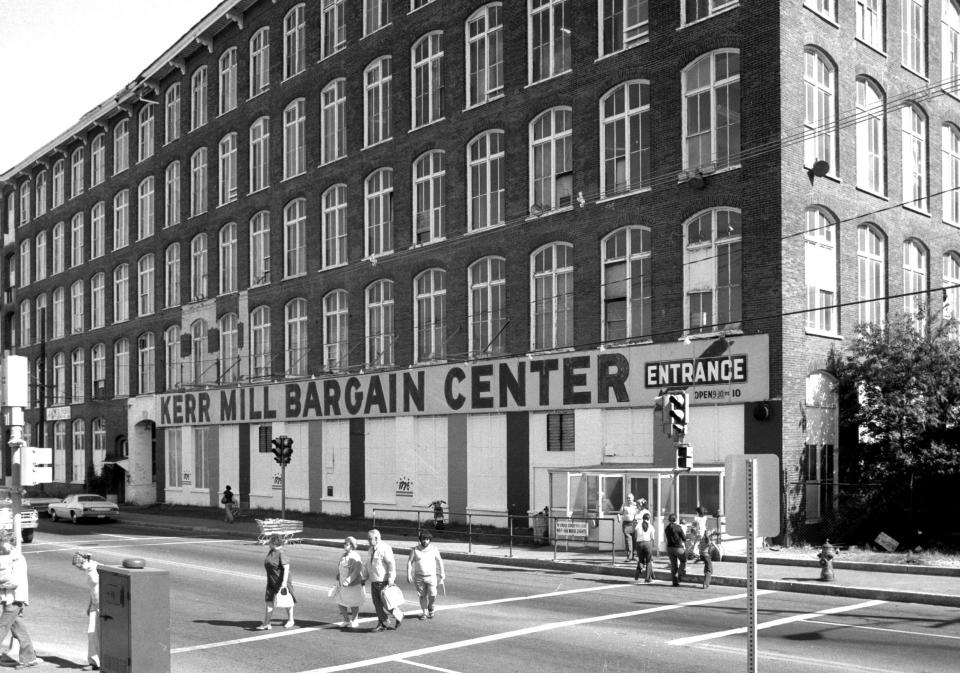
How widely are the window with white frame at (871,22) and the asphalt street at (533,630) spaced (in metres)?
19.6

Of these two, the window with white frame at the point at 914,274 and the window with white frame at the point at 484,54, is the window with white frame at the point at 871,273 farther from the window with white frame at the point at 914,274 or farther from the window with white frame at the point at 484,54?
the window with white frame at the point at 484,54

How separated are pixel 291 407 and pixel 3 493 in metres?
14.6

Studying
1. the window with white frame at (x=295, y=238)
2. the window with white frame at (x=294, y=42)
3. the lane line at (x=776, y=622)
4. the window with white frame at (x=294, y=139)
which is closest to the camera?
the lane line at (x=776, y=622)

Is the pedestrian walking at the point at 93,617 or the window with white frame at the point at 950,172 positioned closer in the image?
the pedestrian walking at the point at 93,617

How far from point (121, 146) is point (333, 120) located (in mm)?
24622

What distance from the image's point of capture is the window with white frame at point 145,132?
2490 inches

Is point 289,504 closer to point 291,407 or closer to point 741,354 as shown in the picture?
point 291,407

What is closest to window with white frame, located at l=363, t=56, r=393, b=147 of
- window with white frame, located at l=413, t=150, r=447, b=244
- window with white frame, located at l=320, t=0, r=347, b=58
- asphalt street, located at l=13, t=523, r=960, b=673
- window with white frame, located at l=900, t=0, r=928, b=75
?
window with white frame, located at l=320, t=0, r=347, b=58

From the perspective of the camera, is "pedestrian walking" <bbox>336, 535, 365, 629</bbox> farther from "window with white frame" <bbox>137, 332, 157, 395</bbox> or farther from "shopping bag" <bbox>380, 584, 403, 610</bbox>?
"window with white frame" <bbox>137, 332, 157, 395</bbox>

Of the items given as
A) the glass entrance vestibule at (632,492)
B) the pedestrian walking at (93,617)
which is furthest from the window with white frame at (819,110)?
the pedestrian walking at (93,617)

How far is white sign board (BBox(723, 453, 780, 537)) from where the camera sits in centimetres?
934

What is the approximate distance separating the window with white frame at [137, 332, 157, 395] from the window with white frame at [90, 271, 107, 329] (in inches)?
223

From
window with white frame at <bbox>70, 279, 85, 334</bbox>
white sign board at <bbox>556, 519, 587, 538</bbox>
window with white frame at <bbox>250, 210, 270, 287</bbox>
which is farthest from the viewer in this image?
window with white frame at <bbox>70, 279, 85, 334</bbox>

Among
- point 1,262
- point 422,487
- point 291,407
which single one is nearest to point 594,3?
point 422,487
